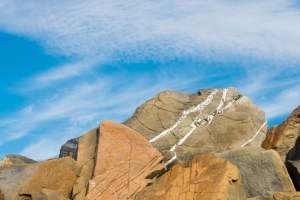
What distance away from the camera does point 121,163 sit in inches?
751

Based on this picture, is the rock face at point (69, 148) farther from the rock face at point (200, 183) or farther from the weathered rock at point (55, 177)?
the rock face at point (200, 183)

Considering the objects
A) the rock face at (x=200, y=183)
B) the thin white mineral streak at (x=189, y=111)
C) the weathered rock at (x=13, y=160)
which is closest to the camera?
the rock face at (x=200, y=183)

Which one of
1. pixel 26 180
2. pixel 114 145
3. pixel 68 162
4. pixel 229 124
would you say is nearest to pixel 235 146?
pixel 229 124

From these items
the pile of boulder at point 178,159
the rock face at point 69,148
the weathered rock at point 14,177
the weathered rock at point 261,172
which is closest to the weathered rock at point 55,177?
the pile of boulder at point 178,159

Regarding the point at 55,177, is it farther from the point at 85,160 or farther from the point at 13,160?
the point at 13,160

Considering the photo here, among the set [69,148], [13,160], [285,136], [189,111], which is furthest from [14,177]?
[285,136]

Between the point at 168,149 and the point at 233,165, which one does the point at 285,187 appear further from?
the point at 168,149

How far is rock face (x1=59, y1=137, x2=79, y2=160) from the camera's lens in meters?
23.1

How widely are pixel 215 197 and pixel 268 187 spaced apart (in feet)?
7.47

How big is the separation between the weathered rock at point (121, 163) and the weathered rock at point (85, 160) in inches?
18.7

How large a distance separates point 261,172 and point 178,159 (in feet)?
10.5

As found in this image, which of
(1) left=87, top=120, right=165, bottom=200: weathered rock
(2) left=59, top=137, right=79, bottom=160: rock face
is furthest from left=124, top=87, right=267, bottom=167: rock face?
(2) left=59, top=137, right=79, bottom=160: rock face

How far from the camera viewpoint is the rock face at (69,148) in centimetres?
2309

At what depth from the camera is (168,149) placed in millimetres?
20531
